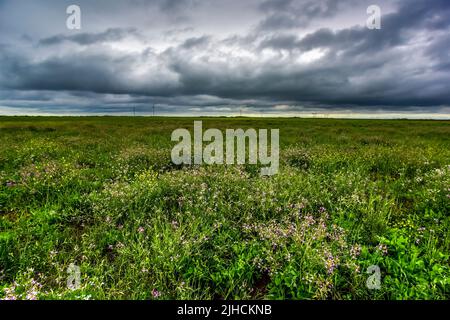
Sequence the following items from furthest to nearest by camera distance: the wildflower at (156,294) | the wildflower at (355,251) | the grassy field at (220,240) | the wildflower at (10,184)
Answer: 1. the wildflower at (10,184)
2. the wildflower at (355,251)
3. the grassy field at (220,240)
4. the wildflower at (156,294)

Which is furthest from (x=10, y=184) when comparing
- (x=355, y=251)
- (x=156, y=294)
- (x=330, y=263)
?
(x=355, y=251)

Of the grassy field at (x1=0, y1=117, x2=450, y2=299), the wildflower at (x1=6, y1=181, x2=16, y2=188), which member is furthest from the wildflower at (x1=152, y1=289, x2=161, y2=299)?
the wildflower at (x1=6, y1=181, x2=16, y2=188)

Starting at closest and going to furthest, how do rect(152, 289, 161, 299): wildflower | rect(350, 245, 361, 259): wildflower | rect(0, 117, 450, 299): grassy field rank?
rect(152, 289, 161, 299): wildflower < rect(0, 117, 450, 299): grassy field < rect(350, 245, 361, 259): wildflower

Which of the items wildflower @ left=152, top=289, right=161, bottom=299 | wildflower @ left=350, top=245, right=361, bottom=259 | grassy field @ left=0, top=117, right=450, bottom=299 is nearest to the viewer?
wildflower @ left=152, top=289, right=161, bottom=299

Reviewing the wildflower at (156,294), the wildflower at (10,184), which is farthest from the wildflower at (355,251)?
the wildflower at (10,184)

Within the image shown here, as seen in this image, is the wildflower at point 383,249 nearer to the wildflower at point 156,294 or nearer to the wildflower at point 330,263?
the wildflower at point 330,263

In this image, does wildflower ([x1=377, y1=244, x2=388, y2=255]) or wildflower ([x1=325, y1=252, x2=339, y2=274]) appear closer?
wildflower ([x1=325, y1=252, x2=339, y2=274])

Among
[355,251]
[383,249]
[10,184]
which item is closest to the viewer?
[355,251]

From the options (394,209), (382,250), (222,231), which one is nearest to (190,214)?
(222,231)

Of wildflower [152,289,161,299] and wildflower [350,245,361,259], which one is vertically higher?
wildflower [350,245,361,259]

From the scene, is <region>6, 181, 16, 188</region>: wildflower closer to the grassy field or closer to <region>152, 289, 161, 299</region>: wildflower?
the grassy field

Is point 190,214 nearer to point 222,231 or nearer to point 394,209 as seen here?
point 222,231

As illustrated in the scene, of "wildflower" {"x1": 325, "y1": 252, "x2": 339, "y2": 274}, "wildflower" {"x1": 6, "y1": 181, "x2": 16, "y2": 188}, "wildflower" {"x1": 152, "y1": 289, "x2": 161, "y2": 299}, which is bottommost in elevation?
"wildflower" {"x1": 152, "y1": 289, "x2": 161, "y2": 299}

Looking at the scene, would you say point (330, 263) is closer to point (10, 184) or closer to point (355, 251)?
point (355, 251)
